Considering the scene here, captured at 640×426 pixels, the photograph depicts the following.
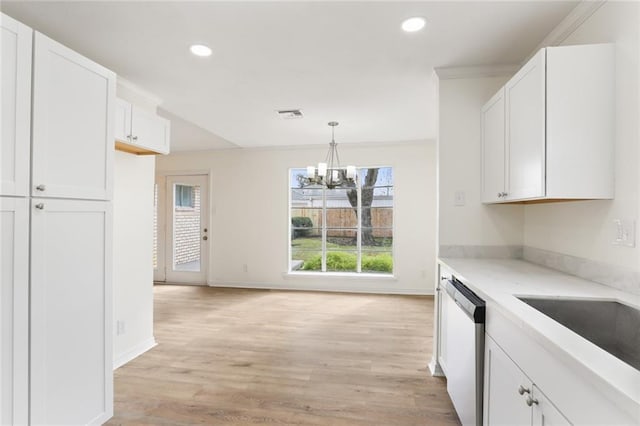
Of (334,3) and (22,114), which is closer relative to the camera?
(22,114)

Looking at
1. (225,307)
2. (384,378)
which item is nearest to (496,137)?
(384,378)

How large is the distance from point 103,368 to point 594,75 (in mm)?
3080

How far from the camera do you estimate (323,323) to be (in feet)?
12.2

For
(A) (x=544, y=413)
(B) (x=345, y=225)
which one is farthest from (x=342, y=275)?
(A) (x=544, y=413)

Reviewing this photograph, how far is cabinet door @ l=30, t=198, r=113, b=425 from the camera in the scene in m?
1.50

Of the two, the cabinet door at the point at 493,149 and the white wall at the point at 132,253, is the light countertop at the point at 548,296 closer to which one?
the cabinet door at the point at 493,149

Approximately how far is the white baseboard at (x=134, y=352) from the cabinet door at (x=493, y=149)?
3.23m

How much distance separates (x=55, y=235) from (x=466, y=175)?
2667mm

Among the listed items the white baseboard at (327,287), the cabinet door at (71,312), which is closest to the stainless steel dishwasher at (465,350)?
the cabinet door at (71,312)

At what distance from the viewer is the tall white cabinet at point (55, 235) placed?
139cm

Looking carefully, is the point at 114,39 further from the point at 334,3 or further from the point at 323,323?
the point at 323,323

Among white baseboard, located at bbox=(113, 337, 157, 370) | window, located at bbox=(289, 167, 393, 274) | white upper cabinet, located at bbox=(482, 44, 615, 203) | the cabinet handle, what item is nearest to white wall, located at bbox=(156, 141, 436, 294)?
window, located at bbox=(289, 167, 393, 274)

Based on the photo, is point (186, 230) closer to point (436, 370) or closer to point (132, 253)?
point (132, 253)

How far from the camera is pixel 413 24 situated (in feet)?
6.13
